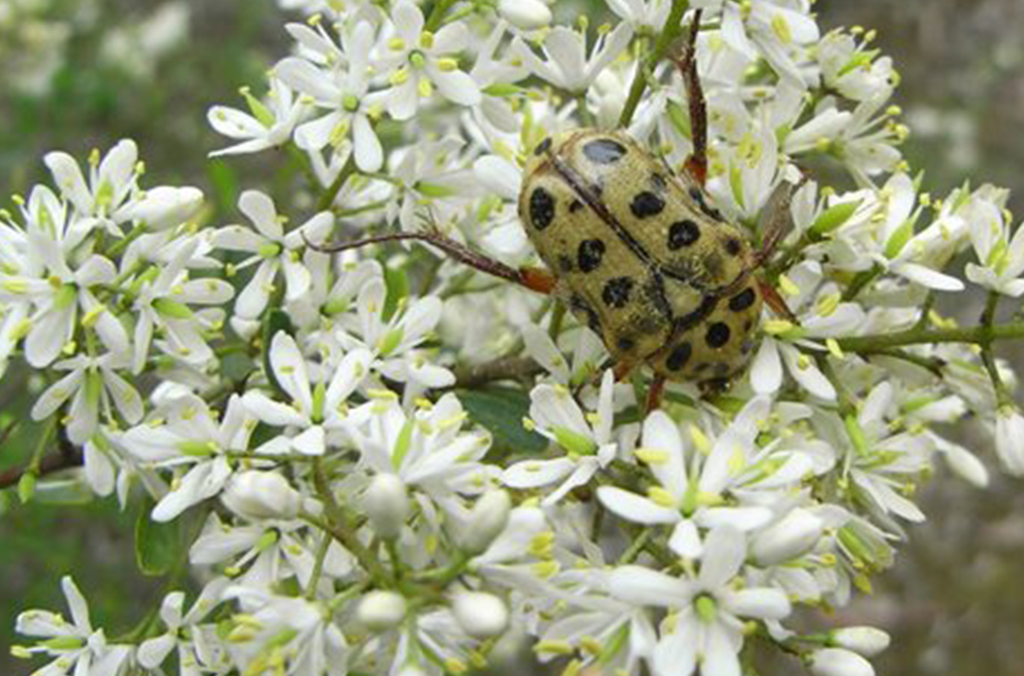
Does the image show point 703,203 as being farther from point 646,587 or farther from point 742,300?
point 646,587

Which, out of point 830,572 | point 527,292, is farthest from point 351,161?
point 830,572

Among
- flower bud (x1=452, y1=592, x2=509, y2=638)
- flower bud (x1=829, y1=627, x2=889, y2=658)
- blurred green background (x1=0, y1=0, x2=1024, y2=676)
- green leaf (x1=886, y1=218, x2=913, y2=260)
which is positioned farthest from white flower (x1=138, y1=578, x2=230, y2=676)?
blurred green background (x1=0, y1=0, x2=1024, y2=676)

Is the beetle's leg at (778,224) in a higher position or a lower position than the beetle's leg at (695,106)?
lower

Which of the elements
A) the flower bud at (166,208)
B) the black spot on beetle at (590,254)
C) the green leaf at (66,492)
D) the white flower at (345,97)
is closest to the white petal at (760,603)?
the black spot on beetle at (590,254)

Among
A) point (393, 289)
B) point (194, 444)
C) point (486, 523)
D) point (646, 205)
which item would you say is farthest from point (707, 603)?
point (393, 289)

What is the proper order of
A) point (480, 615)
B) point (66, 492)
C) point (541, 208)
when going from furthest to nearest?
1. point (66, 492)
2. point (541, 208)
3. point (480, 615)

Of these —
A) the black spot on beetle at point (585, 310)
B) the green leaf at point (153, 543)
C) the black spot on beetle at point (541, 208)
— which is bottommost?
the green leaf at point (153, 543)

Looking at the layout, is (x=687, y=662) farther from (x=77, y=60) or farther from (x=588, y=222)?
(x=77, y=60)

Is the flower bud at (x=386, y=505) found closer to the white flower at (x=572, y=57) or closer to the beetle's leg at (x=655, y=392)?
the beetle's leg at (x=655, y=392)
